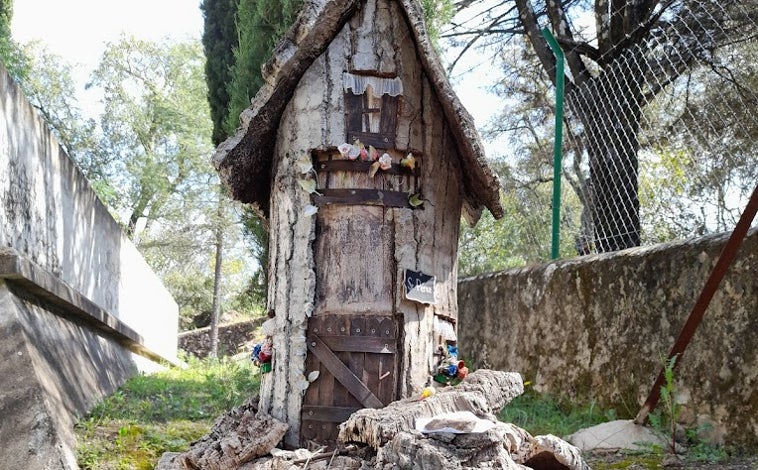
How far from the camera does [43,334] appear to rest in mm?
4949

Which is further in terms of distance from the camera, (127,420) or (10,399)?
(127,420)

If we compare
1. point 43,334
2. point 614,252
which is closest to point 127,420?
point 43,334

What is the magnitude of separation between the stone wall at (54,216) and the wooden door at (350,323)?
2596mm

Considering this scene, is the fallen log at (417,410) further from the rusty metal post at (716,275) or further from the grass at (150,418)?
the grass at (150,418)

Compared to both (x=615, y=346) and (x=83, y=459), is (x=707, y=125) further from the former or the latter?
(x=83, y=459)

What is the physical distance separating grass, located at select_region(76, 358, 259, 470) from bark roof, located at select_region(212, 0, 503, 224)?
1.85 meters

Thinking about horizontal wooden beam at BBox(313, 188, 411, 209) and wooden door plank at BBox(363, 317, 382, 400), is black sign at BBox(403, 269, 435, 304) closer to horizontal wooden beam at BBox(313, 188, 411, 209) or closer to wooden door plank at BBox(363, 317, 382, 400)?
wooden door plank at BBox(363, 317, 382, 400)

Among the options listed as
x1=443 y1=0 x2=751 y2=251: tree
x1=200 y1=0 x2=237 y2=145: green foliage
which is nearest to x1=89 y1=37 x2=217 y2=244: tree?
x1=200 y1=0 x2=237 y2=145: green foliage

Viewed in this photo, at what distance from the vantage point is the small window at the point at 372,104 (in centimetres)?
330

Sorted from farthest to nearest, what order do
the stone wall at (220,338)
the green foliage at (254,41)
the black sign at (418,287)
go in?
the stone wall at (220,338) < the green foliage at (254,41) < the black sign at (418,287)

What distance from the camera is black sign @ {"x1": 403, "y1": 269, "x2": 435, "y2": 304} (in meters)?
3.13

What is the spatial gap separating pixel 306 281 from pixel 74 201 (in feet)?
13.9

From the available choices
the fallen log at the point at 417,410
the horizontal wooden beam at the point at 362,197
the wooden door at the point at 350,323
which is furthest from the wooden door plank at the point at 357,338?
the horizontal wooden beam at the point at 362,197

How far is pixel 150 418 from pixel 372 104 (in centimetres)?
318
